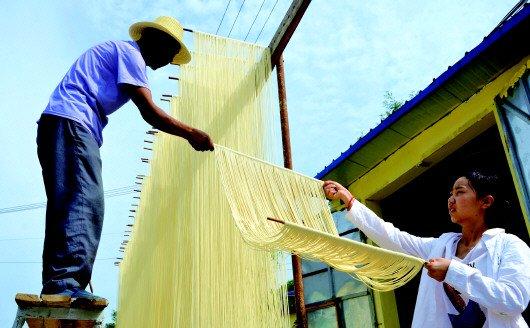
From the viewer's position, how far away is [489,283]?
66.9 inches

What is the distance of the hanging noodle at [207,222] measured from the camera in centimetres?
219

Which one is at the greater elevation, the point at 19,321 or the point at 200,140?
the point at 200,140

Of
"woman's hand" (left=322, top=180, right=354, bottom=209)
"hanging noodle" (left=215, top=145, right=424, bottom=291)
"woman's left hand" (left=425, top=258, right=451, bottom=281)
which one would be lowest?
"woman's left hand" (left=425, top=258, right=451, bottom=281)

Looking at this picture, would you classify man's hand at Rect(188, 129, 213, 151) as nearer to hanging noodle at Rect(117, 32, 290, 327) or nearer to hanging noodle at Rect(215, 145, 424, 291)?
hanging noodle at Rect(215, 145, 424, 291)

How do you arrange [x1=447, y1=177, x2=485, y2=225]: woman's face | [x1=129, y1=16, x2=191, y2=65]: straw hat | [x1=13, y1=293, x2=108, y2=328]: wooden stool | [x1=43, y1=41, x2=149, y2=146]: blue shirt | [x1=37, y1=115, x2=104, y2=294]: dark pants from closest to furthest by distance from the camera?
[x1=13, y1=293, x2=108, y2=328]: wooden stool
[x1=37, y1=115, x2=104, y2=294]: dark pants
[x1=43, y1=41, x2=149, y2=146]: blue shirt
[x1=447, y1=177, x2=485, y2=225]: woman's face
[x1=129, y1=16, x2=191, y2=65]: straw hat

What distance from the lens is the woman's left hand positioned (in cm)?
176

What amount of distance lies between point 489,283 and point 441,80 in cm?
194

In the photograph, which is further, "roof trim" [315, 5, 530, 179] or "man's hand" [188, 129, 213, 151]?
"roof trim" [315, 5, 530, 179]

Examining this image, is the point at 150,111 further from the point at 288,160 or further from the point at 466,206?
the point at 466,206

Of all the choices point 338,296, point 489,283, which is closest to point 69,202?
point 489,283

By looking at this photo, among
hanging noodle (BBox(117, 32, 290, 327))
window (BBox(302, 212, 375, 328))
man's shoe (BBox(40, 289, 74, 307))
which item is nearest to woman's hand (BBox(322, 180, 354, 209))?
hanging noodle (BBox(117, 32, 290, 327))

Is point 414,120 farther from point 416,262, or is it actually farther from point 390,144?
point 416,262

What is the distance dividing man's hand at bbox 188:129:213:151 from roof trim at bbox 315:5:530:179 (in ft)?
6.30

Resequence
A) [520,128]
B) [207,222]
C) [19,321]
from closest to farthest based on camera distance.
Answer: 1. [19,321]
2. [207,222]
3. [520,128]
